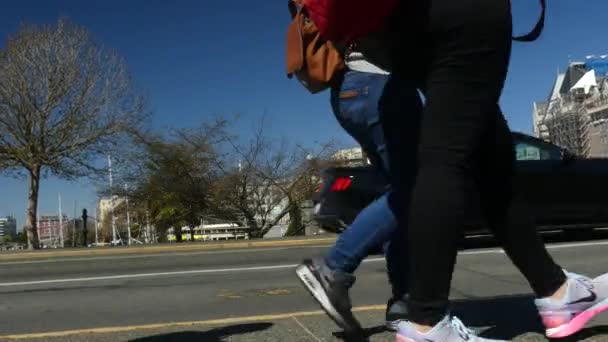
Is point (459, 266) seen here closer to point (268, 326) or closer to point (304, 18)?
point (268, 326)

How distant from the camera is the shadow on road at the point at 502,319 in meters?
2.18

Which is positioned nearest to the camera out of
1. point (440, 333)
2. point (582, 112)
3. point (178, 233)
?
point (440, 333)

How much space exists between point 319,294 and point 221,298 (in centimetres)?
282

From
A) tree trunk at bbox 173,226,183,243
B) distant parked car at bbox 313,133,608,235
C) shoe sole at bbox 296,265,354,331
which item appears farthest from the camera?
tree trunk at bbox 173,226,183,243

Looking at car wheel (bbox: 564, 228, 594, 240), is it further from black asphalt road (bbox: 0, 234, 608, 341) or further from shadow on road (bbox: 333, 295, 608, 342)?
shadow on road (bbox: 333, 295, 608, 342)

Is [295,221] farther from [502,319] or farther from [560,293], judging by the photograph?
[560,293]

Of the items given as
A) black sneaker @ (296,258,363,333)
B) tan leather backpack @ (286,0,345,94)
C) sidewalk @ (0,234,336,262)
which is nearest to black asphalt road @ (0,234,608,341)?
black sneaker @ (296,258,363,333)

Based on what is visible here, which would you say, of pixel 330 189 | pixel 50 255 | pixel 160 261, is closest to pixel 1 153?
pixel 50 255

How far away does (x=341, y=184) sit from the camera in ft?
29.8

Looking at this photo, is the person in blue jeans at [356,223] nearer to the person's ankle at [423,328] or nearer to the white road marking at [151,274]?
the person's ankle at [423,328]

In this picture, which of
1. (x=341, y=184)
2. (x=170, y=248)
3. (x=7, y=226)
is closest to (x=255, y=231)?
(x=170, y=248)

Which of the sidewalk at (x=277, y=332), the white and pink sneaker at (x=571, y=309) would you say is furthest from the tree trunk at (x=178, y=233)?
the white and pink sneaker at (x=571, y=309)

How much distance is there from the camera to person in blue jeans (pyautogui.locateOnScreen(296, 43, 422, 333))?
218 centimetres

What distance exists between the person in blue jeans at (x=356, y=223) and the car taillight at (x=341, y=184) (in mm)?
6626
